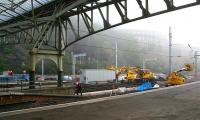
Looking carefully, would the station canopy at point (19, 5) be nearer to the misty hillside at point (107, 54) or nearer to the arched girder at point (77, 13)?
the arched girder at point (77, 13)

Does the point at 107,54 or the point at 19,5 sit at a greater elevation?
the point at 107,54

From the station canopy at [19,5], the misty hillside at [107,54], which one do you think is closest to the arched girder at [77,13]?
the station canopy at [19,5]

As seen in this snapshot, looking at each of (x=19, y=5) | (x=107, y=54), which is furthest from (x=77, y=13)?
(x=107, y=54)

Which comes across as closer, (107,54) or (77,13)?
(77,13)

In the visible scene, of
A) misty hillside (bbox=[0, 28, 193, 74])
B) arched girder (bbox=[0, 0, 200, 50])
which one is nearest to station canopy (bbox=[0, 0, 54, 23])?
arched girder (bbox=[0, 0, 200, 50])

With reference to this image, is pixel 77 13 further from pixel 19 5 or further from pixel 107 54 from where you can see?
pixel 107 54

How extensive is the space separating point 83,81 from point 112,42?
378ft

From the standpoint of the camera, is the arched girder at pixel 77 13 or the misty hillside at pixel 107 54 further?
the misty hillside at pixel 107 54

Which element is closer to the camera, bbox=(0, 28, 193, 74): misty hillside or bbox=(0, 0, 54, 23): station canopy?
bbox=(0, 0, 54, 23): station canopy

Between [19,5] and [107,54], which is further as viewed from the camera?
[107,54]

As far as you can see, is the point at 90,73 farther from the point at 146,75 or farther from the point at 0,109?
the point at 0,109

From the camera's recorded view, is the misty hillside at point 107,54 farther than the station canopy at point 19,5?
Yes

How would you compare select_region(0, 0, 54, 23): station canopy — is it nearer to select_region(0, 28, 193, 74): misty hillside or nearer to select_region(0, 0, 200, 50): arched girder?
select_region(0, 0, 200, 50): arched girder

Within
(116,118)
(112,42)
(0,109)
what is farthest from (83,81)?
(112,42)
